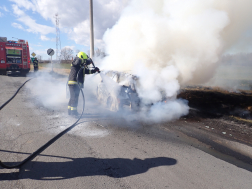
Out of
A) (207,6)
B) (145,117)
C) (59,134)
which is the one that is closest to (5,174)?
(59,134)

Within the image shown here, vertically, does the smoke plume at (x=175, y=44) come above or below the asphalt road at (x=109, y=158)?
above

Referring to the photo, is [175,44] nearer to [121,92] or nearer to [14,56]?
[121,92]

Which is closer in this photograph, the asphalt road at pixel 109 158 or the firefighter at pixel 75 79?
the asphalt road at pixel 109 158

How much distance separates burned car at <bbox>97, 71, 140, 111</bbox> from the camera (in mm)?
5887

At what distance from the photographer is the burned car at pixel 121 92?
589cm

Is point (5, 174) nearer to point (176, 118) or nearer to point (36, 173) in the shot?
point (36, 173)

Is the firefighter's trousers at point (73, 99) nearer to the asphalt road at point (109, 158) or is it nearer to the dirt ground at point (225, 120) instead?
the asphalt road at point (109, 158)

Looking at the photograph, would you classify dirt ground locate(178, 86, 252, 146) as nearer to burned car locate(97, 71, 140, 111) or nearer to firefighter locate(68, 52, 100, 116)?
burned car locate(97, 71, 140, 111)

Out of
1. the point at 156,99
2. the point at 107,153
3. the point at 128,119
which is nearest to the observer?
the point at 107,153

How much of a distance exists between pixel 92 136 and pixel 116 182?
1.74 meters

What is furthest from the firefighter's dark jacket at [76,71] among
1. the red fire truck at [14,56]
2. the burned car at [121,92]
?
the red fire truck at [14,56]

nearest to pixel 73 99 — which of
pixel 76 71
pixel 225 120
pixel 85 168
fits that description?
pixel 76 71

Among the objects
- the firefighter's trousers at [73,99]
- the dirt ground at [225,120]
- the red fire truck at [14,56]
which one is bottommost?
the dirt ground at [225,120]

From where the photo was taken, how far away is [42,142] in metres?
3.66
